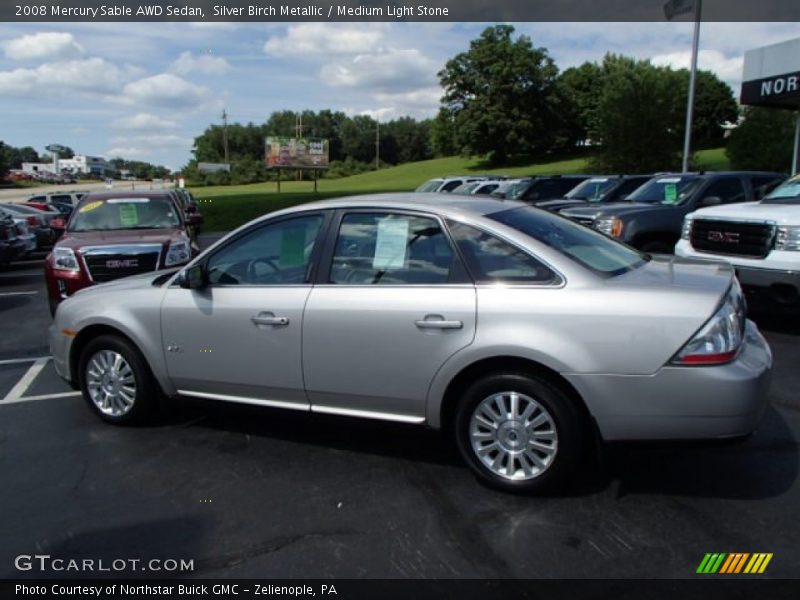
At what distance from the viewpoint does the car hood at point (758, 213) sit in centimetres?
708

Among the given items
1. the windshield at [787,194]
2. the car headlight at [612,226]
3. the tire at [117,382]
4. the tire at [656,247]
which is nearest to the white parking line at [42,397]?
the tire at [117,382]

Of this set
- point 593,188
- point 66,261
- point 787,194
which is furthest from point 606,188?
point 66,261

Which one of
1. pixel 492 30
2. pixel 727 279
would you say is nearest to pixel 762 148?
pixel 727 279

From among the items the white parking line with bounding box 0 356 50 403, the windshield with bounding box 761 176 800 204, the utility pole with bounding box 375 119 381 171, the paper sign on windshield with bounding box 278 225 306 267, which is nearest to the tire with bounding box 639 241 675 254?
the windshield with bounding box 761 176 800 204

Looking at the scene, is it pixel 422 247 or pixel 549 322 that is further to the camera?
pixel 422 247

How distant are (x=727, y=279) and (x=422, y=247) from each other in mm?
1768

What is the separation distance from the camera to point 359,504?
12.1ft

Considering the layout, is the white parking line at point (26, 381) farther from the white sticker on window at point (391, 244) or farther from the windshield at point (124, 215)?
the white sticker on window at point (391, 244)

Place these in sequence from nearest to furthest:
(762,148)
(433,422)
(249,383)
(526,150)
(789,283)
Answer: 1. (433,422)
2. (249,383)
3. (789,283)
4. (762,148)
5. (526,150)

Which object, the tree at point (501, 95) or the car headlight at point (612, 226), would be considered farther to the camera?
the tree at point (501, 95)

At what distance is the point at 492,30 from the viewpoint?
3157 inches

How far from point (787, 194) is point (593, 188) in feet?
24.0

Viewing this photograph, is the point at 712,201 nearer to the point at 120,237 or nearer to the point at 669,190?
the point at 669,190

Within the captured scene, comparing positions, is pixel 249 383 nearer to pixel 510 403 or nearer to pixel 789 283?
pixel 510 403
